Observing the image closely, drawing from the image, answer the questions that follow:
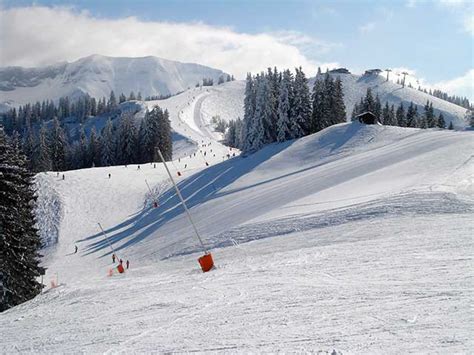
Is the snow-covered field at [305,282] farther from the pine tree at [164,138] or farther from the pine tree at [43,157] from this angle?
the pine tree at [164,138]

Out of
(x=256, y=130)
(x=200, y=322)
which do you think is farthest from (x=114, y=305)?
(x=256, y=130)

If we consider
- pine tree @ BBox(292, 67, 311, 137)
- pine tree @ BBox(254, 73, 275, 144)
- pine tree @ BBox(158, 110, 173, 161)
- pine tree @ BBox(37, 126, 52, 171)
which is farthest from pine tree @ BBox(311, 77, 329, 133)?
pine tree @ BBox(37, 126, 52, 171)

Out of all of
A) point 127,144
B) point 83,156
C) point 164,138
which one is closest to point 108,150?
point 127,144

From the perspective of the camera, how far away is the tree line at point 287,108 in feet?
214

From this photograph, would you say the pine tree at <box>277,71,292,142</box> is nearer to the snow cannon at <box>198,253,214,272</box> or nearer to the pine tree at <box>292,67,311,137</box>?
the pine tree at <box>292,67,311,137</box>

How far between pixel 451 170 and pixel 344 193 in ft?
21.5

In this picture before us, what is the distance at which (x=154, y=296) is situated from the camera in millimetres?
10242

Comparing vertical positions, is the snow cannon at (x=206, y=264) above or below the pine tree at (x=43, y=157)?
below

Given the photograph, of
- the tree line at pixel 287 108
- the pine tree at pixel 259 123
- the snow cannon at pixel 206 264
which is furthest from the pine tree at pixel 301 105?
the snow cannon at pixel 206 264

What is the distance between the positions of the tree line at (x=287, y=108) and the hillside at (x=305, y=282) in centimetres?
3342

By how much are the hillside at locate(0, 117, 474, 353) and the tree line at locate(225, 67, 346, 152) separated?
3342cm

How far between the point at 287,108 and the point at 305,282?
57.3m

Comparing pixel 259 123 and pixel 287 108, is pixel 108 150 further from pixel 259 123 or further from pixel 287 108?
pixel 287 108

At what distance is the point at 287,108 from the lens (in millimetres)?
64938
